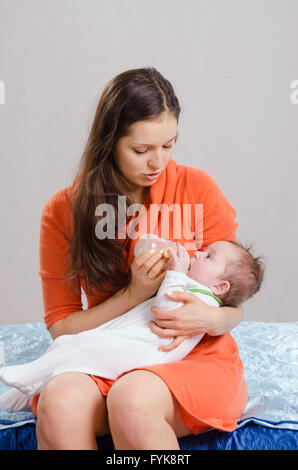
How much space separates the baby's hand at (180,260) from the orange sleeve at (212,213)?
0.46 feet

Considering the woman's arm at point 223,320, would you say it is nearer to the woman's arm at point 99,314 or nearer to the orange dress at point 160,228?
the orange dress at point 160,228

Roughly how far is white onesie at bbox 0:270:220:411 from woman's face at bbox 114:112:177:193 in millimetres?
321

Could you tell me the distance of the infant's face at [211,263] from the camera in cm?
172

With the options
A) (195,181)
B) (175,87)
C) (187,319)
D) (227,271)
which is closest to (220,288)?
(227,271)

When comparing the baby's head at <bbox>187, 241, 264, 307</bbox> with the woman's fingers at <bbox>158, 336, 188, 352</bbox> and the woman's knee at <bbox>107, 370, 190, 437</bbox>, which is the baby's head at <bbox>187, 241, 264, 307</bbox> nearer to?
the woman's fingers at <bbox>158, 336, 188, 352</bbox>

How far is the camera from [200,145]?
3.49m

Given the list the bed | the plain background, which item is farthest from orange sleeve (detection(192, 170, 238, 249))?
the plain background

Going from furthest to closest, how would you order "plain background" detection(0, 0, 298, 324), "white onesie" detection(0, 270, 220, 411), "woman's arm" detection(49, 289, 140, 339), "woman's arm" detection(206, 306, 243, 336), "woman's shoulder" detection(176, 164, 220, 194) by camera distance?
1. "plain background" detection(0, 0, 298, 324)
2. "woman's shoulder" detection(176, 164, 220, 194)
3. "woman's arm" detection(49, 289, 140, 339)
4. "woman's arm" detection(206, 306, 243, 336)
5. "white onesie" detection(0, 270, 220, 411)

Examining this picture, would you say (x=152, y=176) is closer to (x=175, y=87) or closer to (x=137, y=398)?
(x=137, y=398)

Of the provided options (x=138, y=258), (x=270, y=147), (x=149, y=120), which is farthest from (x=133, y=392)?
(x=270, y=147)

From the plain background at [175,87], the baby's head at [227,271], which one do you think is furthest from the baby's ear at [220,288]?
the plain background at [175,87]

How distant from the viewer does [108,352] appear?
152 cm

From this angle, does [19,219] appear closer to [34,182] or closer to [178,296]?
[34,182]

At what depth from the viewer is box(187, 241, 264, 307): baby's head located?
1.72 meters
